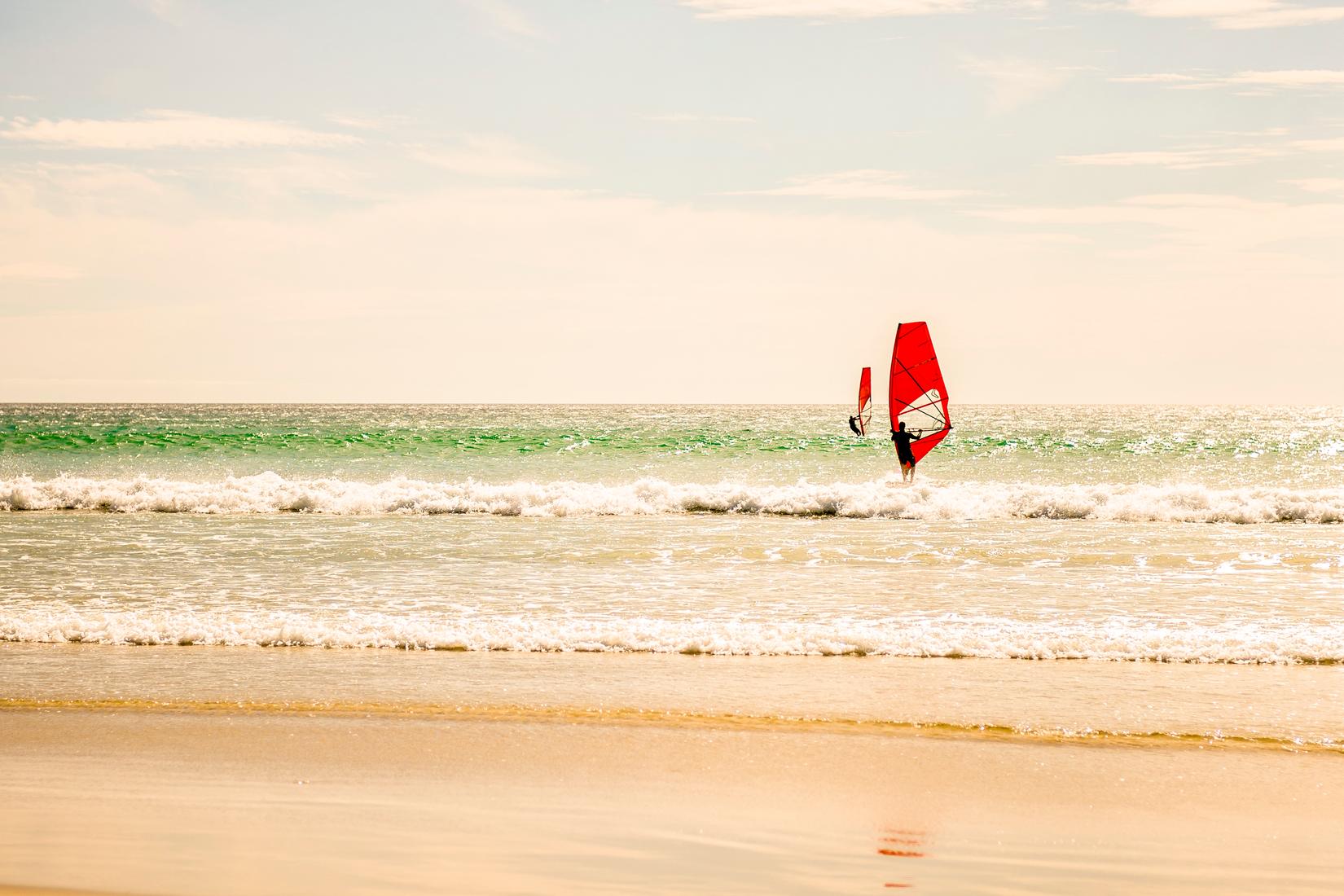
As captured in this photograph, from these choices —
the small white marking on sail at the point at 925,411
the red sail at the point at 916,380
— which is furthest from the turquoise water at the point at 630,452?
the red sail at the point at 916,380

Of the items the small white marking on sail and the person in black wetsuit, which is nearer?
the small white marking on sail

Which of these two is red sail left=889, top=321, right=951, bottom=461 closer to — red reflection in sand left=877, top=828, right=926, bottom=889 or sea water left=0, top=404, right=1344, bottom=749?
sea water left=0, top=404, right=1344, bottom=749

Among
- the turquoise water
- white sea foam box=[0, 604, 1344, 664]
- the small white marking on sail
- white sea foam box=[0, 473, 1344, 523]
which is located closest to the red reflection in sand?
white sea foam box=[0, 604, 1344, 664]

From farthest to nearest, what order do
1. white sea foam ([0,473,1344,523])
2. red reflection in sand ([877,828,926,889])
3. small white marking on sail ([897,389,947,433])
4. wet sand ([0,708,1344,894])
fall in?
small white marking on sail ([897,389,947,433]) < white sea foam ([0,473,1344,523]) < red reflection in sand ([877,828,926,889]) < wet sand ([0,708,1344,894])

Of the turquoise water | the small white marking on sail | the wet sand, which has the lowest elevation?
the wet sand

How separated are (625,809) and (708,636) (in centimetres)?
442

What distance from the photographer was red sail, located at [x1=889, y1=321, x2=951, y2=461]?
25.3 meters

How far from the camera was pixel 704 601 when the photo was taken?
482 inches

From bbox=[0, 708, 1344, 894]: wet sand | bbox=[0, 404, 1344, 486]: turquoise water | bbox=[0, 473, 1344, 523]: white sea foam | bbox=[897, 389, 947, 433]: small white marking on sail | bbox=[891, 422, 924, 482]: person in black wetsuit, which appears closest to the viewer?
bbox=[0, 708, 1344, 894]: wet sand

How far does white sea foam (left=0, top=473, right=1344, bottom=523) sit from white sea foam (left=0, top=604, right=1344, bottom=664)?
44.8 ft

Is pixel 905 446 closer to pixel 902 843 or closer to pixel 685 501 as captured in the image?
pixel 685 501

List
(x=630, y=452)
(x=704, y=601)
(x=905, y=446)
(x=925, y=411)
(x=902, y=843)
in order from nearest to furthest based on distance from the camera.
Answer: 1. (x=902, y=843)
2. (x=704, y=601)
3. (x=925, y=411)
4. (x=905, y=446)
5. (x=630, y=452)

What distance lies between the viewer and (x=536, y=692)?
8297 mm

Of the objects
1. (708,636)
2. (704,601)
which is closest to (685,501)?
(704,601)
